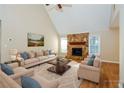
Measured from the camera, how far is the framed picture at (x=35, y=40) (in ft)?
21.2

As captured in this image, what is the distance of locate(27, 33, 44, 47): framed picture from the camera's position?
6467mm

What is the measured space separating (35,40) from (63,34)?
9.34 feet

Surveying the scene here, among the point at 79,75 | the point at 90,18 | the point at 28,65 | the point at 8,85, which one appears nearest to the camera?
the point at 8,85

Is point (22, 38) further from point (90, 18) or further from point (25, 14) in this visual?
point (90, 18)

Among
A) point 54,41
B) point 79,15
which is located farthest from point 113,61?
point 54,41

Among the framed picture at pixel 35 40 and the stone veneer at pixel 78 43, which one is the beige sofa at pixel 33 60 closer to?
the framed picture at pixel 35 40

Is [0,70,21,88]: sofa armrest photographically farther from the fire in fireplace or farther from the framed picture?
the fire in fireplace

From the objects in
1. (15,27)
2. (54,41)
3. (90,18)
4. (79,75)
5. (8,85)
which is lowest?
(79,75)

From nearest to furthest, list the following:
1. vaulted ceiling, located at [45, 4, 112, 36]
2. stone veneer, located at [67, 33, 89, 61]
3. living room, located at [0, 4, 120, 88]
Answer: living room, located at [0, 4, 120, 88]
vaulted ceiling, located at [45, 4, 112, 36]
stone veneer, located at [67, 33, 89, 61]

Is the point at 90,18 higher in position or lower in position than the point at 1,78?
higher

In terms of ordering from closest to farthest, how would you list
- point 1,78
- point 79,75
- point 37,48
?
point 1,78, point 79,75, point 37,48

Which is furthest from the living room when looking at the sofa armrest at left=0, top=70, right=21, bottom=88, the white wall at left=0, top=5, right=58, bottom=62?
the sofa armrest at left=0, top=70, right=21, bottom=88

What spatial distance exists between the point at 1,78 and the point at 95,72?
8.73ft
